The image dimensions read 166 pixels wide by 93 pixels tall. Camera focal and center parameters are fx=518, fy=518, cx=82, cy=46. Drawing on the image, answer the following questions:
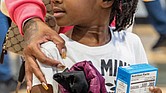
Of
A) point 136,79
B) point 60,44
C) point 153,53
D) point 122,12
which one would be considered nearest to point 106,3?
point 122,12

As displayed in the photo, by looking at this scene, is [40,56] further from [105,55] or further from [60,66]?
[105,55]

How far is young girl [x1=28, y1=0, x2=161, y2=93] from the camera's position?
4.24 ft

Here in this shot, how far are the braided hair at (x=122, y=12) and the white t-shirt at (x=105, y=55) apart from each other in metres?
0.04

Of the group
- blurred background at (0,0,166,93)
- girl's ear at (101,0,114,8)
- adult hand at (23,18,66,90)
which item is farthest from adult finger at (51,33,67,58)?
blurred background at (0,0,166,93)

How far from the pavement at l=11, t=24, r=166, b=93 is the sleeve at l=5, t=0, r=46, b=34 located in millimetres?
1978

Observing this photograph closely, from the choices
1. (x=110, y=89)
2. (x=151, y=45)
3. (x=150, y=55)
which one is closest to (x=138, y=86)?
(x=110, y=89)

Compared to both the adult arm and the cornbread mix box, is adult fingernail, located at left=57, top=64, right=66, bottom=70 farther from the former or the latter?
the cornbread mix box

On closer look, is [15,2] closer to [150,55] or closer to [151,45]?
[150,55]

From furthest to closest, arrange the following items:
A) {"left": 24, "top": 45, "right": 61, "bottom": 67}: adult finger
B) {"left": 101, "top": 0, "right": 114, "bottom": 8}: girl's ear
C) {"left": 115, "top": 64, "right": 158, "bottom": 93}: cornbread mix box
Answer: {"left": 101, "top": 0, "right": 114, "bottom": 8}: girl's ear < {"left": 24, "top": 45, "right": 61, "bottom": 67}: adult finger < {"left": 115, "top": 64, "right": 158, "bottom": 93}: cornbread mix box

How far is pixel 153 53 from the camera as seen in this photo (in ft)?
15.4

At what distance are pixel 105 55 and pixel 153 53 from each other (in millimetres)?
3382

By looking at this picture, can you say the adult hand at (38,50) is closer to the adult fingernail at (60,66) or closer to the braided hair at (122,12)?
the adult fingernail at (60,66)

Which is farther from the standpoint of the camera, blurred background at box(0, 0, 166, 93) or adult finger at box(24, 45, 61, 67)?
blurred background at box(0, 0, 166, 93)

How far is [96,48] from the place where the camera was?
136 cm
